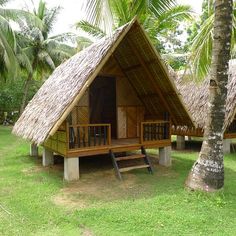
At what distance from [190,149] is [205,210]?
306 inches

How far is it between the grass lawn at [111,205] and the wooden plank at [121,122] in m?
1.58

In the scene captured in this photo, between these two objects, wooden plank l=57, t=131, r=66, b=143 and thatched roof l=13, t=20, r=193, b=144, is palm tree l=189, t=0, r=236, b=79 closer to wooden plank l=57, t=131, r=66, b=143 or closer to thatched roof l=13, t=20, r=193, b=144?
thatched roof l=13, t=20, r=193, b=144

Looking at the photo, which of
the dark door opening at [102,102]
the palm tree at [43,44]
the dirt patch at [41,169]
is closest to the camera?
the dirt patch at [41,169]

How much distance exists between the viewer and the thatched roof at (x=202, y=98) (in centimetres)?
1121

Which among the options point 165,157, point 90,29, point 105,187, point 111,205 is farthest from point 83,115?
point 90,29

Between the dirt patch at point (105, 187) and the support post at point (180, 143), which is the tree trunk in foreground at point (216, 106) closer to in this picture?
the dirt patch at point (105, 187)

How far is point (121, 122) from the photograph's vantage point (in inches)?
407

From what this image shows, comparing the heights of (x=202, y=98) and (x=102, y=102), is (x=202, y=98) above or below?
above

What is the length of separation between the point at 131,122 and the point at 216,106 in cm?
429

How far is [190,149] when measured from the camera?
13.5 meters

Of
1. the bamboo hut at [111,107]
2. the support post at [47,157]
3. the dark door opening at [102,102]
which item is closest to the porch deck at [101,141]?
the bamboo hut at [111,107]

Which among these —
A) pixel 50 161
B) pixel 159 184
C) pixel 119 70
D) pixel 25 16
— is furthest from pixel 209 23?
pixel 25 16

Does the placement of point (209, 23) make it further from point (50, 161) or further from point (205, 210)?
point (50, 161)

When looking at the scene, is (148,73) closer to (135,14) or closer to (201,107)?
(135,14)
